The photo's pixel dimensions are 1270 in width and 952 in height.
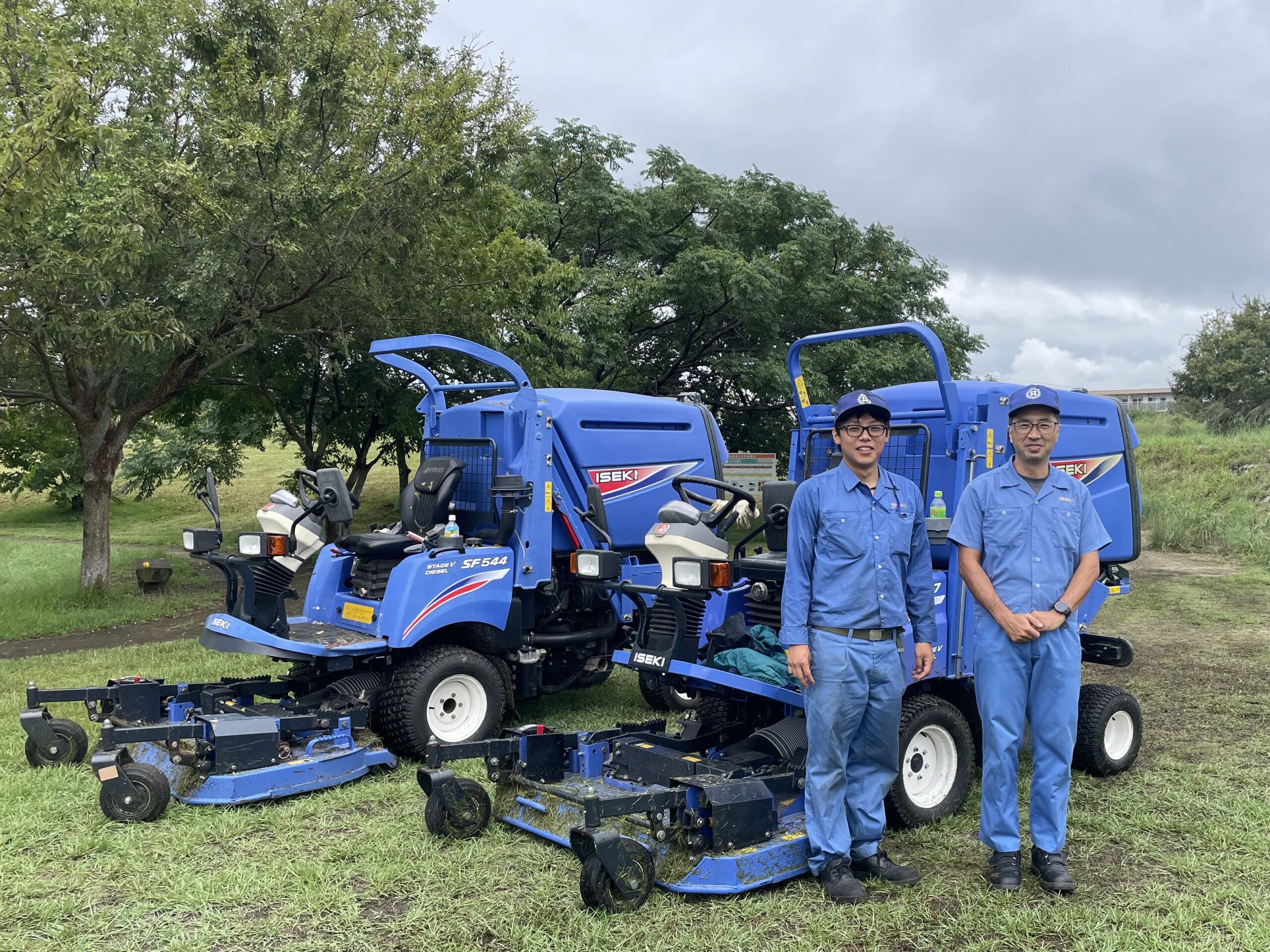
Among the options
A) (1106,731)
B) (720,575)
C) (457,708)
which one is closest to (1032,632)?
(720,575)

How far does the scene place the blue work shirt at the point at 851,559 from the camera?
4.06m

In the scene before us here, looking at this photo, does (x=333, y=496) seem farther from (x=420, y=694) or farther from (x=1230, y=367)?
(x=1230, y=367)

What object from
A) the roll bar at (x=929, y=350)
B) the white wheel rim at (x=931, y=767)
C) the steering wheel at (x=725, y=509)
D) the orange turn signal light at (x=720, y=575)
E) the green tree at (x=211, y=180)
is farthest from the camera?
the green tree at (x=211, y=180)

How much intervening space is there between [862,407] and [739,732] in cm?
193

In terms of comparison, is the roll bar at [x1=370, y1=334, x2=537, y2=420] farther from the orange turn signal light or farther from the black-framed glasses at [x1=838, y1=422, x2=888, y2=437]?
the black-framed glasses at [x1=838, y1=422, x2=888, y2=437]

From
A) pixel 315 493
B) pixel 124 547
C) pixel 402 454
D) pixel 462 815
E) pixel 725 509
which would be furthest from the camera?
pixel 124 547

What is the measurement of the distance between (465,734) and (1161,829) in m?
3.85

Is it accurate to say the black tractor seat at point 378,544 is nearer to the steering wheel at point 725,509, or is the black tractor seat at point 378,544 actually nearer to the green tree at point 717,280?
the steering wheel at point 725,509

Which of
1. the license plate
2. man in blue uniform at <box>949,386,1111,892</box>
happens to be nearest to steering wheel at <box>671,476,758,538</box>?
man in blue uniform at <box>949,386,1111,892</box>

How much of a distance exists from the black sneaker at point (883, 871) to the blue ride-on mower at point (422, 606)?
165 centimetres

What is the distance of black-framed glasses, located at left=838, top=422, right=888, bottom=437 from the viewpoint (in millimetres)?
4109

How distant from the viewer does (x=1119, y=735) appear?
19.0 ft

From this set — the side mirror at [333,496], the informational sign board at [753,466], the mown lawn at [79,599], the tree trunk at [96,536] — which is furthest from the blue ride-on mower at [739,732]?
the tree trunk at [96,536]

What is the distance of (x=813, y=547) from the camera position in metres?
4.18
